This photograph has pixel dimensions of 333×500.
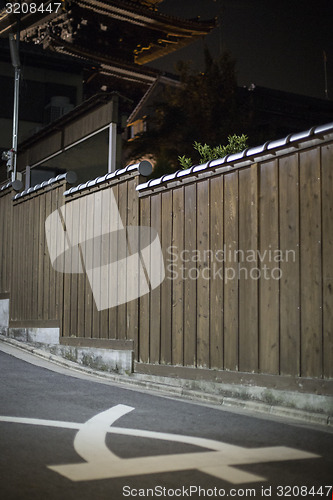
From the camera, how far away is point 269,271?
7199 millimetres

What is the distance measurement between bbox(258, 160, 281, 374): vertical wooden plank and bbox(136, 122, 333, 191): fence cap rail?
0.20 m

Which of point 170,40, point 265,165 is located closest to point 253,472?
point 265,165

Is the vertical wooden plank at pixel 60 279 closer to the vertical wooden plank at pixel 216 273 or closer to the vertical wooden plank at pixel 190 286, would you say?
the vertical wooden plank at pixel 190 286

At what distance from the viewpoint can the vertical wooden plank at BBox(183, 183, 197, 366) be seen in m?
8.30

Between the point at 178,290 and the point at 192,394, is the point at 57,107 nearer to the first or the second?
the point at 178,290

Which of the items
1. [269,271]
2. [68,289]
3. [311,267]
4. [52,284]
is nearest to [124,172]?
[68,289]

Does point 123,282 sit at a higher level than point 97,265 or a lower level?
lower

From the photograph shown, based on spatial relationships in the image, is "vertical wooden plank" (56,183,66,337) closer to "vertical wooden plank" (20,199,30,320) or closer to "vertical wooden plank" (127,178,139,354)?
"vertical wooden plank" (20,199,30,320)

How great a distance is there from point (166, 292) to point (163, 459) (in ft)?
14.1

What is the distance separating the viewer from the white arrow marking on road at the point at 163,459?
427 cm

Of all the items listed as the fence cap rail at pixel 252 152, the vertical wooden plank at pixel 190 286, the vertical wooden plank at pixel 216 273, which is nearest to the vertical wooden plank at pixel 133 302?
the fence cap rail at pixel 252 152

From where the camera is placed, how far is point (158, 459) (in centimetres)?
464

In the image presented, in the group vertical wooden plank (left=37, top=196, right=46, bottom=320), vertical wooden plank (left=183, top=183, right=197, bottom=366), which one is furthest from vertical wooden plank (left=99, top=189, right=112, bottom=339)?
vertical wooden plank (left=37, top=196, right=46, bottom=320)

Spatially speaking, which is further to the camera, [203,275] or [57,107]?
[57,107]
